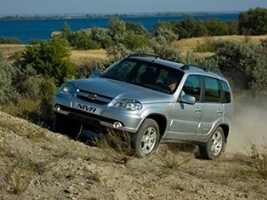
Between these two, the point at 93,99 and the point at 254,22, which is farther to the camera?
the point at 254,22

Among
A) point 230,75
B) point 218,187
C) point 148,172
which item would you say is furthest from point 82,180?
point 230,75

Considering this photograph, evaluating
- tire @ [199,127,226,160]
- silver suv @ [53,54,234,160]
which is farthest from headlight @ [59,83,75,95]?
tire @ [199,127,226,160]

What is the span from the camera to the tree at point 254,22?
69812mm

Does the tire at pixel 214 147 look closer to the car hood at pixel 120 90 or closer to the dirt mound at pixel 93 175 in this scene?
the dirt mound at pixel 93 175

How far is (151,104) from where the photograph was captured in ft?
29.2

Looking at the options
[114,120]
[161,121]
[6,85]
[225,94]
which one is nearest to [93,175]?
[114,120]

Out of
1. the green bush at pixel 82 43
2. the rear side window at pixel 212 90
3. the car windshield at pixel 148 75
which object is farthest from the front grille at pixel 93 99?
the green bush at pixel 82 43

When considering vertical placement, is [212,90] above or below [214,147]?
above

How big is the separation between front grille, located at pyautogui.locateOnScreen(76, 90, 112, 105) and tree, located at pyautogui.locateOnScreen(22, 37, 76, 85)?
16783 mm

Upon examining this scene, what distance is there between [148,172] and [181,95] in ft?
8.41

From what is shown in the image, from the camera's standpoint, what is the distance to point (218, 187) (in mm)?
7332

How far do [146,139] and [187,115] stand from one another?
112 centimetres

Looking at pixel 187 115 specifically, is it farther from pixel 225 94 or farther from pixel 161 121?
pixel 225 94

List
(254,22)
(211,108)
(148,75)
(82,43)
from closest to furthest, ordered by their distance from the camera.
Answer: (148,75), (211,108), (82,43), (254,22)
